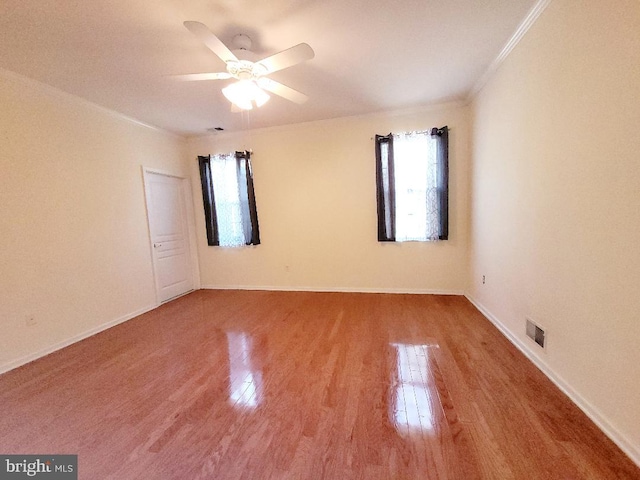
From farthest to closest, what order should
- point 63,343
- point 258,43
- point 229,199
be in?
1. point 229,199
2. point 63,343
3. point 258,43

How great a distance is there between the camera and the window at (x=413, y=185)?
346 centimetres

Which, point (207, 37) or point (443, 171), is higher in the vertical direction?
point (207, 37)

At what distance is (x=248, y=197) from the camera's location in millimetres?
4121

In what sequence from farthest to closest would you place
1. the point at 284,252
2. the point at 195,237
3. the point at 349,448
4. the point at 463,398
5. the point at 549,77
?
1. the point at 195,237
2. the point at 284,252
3. the point at 549,77
4. the point at 463,398
5. the point at 349,448

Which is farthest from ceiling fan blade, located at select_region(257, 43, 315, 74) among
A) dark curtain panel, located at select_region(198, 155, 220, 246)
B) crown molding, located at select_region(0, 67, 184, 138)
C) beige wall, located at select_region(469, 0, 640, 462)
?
dark curtain panel, located at select_region(198, 155, 220, 246)

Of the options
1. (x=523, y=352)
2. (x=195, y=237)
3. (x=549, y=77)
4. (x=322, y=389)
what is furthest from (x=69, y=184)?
(x=523, y=352)

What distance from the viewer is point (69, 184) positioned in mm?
2715

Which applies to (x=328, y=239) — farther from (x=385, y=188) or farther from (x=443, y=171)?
(x=443, y=171)

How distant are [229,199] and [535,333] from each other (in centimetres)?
423

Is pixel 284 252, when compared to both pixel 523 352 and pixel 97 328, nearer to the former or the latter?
pixel 97 328

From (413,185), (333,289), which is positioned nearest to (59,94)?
(333,289)

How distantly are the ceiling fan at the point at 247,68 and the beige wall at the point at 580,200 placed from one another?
1586 millimetres

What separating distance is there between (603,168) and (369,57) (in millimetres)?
1924

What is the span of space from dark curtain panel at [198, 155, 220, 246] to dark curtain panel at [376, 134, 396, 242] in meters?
2.77
